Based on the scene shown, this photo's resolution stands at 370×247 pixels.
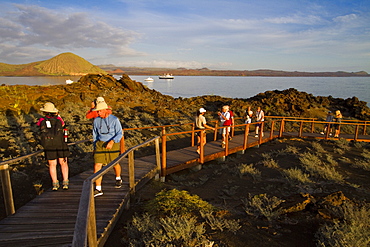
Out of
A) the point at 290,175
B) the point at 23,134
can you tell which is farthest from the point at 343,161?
the point at 23,134

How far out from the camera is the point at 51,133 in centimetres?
420

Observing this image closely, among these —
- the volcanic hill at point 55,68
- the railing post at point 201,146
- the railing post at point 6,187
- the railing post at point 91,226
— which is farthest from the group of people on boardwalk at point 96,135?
the volcanic hill at point 55,68

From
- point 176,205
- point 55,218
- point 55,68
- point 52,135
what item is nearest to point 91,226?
point 55,218

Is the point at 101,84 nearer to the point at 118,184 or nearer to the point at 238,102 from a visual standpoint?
the point at 238,102

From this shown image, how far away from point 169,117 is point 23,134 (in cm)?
937

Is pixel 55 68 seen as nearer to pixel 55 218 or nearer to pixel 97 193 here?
pixel 97 193

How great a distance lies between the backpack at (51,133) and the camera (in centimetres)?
416

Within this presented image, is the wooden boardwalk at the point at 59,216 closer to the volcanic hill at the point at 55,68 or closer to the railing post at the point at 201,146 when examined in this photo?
the railing post at the point at 201,146

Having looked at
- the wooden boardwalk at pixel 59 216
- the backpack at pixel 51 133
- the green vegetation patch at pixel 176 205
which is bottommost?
the green vegetation patch at pixel 176 205

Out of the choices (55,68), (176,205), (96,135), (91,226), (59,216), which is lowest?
(176,205)

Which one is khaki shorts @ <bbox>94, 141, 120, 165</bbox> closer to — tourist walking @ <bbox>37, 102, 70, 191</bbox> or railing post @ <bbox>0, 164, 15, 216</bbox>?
tourist walking @ <bbox>37, 102, 70, 191</bbox>

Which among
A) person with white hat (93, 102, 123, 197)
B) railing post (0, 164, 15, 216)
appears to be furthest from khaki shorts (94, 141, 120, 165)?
railing post (0, 164, 15, 216)

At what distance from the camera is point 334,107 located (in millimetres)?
24562

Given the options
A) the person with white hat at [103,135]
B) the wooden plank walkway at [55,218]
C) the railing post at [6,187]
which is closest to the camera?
the wooden plank walkway at [55,218]
